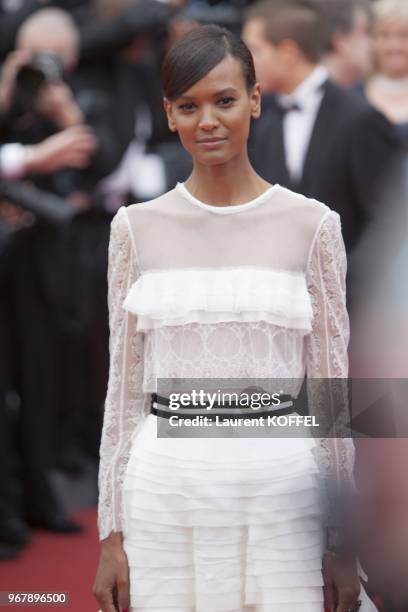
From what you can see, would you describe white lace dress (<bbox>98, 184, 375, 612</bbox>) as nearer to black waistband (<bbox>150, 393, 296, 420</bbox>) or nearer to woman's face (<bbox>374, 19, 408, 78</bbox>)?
black waistband (<bbox>150, 393, 296, 420</bbox>)

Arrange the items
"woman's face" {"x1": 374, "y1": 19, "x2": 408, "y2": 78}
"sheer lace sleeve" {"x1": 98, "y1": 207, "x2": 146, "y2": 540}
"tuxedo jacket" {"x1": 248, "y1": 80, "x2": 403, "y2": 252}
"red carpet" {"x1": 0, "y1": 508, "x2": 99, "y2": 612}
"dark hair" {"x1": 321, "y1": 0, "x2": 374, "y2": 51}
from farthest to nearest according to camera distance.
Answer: "dark hair" {"x1": 321, "y1": 0, "x2": 374, "y2": 51} < "woman's face" {"x1": 374, "y1": 19, "x2": 408, "y2": 78} < "red carpet" {"x1": 0, "y1": 508, "x2": 99, "y2": 612} < "tuxedo jacket" {"x1": 248, "y1": 80, "x2": 403, "y2": 252} < "sheer lace sleeve" {"x1": 98, "y1": 207, "x2": 146, "y2": 540}

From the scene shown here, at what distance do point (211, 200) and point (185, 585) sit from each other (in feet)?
1.99

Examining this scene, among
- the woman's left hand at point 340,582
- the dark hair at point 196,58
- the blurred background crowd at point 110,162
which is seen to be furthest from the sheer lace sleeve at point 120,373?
the blurred background crowd at point 110,162

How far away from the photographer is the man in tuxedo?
3490mm

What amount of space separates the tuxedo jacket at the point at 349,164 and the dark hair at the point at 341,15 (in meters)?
0.78

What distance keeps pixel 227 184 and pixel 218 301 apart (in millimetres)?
194

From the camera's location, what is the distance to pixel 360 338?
325 cm

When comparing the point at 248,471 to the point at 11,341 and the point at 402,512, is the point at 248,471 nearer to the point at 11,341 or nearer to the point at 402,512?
the point at 402,512

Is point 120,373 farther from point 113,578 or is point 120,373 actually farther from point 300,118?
point 300,118

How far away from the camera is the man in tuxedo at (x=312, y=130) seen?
3.49m

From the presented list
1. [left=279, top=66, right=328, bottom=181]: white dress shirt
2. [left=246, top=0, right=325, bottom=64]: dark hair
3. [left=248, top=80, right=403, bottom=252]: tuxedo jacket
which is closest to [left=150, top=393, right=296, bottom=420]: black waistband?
[left=248, top=80, right=403, bottom=252]: tuxedo jacket

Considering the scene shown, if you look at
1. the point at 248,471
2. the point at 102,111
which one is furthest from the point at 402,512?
the point at 102,111

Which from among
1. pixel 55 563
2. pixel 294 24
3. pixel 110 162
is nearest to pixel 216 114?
pixel 294 24

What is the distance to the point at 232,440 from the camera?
191 centimetres
